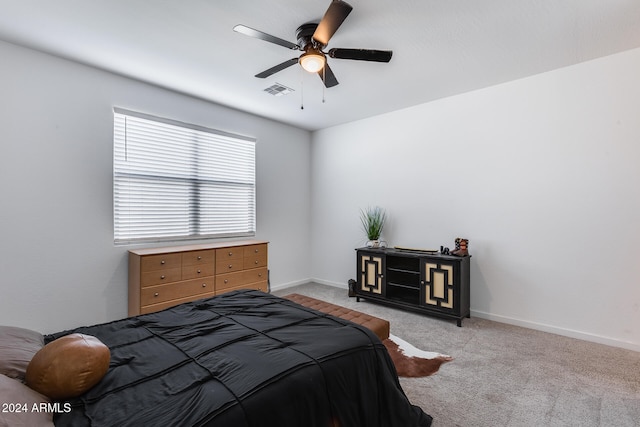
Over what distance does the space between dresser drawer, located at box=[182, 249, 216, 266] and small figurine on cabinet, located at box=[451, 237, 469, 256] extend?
2.98m

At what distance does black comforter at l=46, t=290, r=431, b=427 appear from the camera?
1.10 meters

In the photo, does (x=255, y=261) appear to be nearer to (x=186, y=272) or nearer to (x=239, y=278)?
(x=239, y=278)

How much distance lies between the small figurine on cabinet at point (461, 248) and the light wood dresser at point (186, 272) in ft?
8.53

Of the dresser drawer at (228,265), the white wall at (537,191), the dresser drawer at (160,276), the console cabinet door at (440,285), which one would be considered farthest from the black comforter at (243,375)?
the white wall at (537,191)

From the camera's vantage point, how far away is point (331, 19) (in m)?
2.03

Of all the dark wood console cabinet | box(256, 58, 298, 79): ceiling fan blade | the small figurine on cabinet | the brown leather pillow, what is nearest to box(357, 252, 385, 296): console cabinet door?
the dark wood console cabinet

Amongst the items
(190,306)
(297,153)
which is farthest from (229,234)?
(190,306)

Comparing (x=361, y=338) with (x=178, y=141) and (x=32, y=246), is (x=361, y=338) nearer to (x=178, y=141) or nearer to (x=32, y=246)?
(x=32, y=246)

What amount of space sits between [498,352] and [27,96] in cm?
508

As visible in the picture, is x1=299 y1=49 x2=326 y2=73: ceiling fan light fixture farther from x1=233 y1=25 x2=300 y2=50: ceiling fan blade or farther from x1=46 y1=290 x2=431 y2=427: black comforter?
x1=46 y1=290 x2=431 y2=427: black comforter

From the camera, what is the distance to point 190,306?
220cm

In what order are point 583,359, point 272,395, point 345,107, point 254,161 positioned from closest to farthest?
point 272,395
point 583,359
point 345,107
point 254,161

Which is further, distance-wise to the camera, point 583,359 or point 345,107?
point 345,107

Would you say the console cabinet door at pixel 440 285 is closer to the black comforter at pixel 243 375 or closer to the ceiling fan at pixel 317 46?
the black comforter at pixel 243 375
